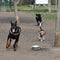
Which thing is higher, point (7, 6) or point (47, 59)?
point (47, 59)

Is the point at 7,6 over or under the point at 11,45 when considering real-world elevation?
under

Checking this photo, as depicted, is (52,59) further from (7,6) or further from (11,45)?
(7,6)

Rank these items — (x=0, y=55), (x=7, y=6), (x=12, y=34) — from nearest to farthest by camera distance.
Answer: (x=0, y=55)
(x=12, y=34)
(x=7, y=6)

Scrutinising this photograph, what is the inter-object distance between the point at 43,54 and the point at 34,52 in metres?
0.47

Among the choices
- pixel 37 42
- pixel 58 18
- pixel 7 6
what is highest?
pixel 58 18

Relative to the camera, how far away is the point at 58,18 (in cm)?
1333

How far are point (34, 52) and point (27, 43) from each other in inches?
96.0

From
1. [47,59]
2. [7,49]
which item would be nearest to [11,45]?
[7,49]

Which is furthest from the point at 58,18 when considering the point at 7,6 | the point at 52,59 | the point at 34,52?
the point at 7,6

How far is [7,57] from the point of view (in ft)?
37.8

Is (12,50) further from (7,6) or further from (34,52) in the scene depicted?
(7,6)

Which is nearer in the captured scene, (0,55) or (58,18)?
(0,55)

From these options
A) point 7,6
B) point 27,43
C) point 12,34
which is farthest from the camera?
point 7,6

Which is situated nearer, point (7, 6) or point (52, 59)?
point (52, 59)
